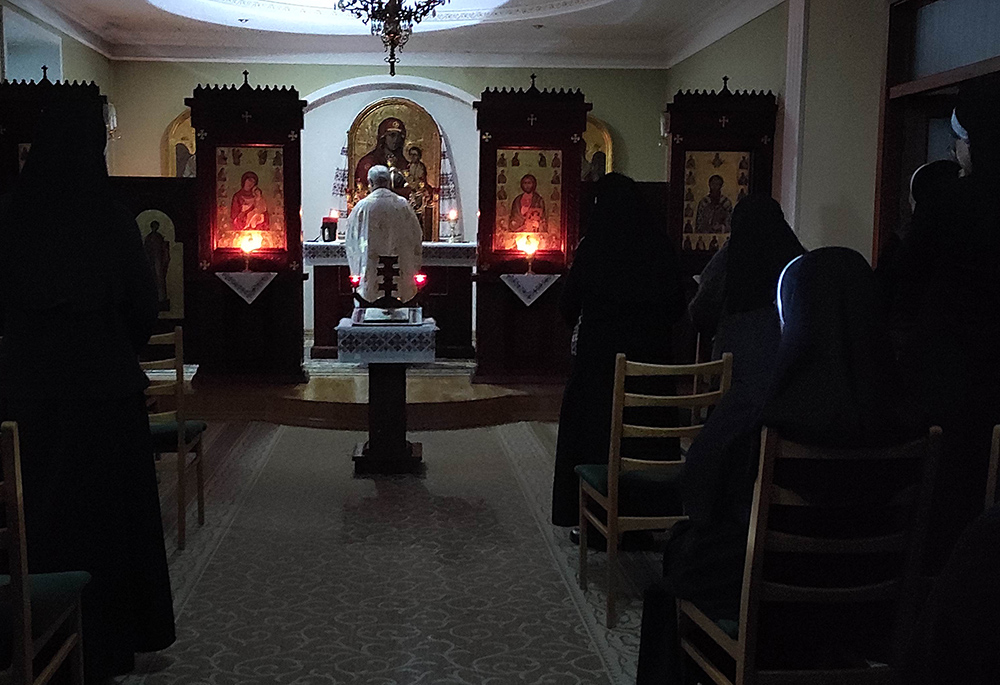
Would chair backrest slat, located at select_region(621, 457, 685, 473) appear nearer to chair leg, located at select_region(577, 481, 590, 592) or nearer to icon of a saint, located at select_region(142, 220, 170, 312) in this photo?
chair leg, located at select_region(577, 481, 590, 592)

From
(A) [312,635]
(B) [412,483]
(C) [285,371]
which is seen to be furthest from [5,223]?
(C) [285,371]

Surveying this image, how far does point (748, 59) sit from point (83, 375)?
27.8 ft

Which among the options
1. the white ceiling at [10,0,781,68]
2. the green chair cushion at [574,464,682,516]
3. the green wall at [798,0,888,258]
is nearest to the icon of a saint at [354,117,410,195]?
the white ceiling at [10,0,781,68]

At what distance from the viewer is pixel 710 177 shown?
913 centimetres

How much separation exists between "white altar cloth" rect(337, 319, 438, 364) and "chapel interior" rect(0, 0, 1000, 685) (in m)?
0.02

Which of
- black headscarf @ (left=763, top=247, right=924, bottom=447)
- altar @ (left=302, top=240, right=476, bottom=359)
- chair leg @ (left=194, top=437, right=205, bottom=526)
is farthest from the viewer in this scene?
altar @ (left=302, top=240, right=476, bottom=359)

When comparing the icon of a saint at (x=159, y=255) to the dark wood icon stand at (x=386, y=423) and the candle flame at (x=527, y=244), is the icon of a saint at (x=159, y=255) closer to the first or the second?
the candle flame at (x=527, y=244)

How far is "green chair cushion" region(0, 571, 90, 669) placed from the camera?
2.61m

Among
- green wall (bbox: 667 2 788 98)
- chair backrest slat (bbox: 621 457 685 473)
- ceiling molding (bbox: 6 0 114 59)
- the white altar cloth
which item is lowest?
chair backrest slat (bbox: 621 457 685 473)

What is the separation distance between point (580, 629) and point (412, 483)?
98.4 inches

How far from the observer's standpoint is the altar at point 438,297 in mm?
10789

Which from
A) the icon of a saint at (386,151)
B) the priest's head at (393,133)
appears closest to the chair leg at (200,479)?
the icon of a saint at (386,151)

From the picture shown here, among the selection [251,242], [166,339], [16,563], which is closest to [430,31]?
Answer: [251,242]

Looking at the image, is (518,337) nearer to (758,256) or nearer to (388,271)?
(388,271)
